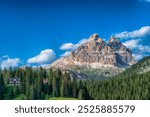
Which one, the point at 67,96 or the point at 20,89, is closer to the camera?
the point at 67,96

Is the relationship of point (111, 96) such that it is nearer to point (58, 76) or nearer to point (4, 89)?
point (58, 76)

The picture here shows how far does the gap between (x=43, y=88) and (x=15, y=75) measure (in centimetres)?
906

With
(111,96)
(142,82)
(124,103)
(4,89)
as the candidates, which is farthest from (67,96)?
(124,103)

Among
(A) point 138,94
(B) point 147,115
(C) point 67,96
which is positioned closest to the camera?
(B) point 147,115

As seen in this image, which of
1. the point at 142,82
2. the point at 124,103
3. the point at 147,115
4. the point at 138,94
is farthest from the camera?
the point at 142,82

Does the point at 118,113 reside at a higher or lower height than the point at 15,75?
lower

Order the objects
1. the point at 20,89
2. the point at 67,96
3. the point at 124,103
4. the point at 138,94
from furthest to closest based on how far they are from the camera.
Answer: the point at 138,94 → the point at 20,89 → the point at 67,96 → the point at 124,103

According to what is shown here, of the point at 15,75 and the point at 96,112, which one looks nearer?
the point at 96,112

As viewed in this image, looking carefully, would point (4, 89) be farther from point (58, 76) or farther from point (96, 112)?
point (96, 112)

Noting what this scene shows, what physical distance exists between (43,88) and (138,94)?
1347 cm

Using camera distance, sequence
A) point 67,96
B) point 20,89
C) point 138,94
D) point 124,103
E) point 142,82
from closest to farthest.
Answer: point 124,103 < point 67,96 < point 20,89 < point 138,94 < point 142,82

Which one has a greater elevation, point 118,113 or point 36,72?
point 36,72

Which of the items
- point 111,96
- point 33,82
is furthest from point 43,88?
point 111,96

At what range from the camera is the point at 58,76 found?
183 feet
